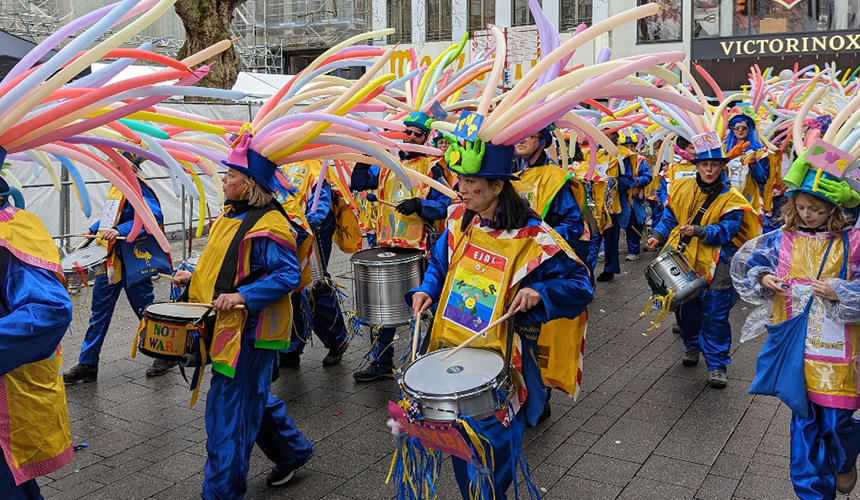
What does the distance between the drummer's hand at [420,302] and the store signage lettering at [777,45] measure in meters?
24.9

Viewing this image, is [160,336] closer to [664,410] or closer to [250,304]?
[250,304]

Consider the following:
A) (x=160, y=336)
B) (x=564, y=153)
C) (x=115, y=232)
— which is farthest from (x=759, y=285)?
(x=115, y=232)

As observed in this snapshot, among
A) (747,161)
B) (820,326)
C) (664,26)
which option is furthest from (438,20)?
(820,326)

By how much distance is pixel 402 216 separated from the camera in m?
6.16

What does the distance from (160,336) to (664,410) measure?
11.2ft

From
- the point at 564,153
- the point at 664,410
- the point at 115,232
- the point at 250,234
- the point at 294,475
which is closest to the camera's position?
the point at 250,234

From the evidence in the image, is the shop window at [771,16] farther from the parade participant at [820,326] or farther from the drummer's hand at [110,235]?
the parade participant at [820,326]

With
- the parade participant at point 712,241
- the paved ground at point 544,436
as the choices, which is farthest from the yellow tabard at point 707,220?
the paved ground at point 544,436

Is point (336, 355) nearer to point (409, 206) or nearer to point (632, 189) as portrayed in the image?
point (409, 206)

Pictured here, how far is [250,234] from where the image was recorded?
381 centimetres

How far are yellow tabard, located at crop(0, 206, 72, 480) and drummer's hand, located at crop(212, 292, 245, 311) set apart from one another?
34.8 inches

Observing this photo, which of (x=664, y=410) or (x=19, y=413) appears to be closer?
(x=19, y=413)

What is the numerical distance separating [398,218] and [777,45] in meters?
23.0

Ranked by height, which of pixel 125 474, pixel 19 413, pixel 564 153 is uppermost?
pixel 564 153
